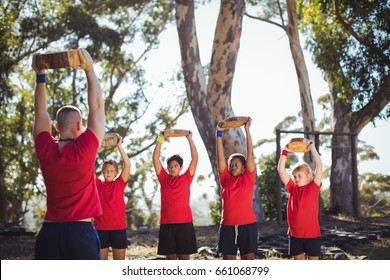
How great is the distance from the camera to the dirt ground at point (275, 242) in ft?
22.8

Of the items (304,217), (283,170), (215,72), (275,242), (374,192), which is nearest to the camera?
(304,217)

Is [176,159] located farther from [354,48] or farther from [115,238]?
[354,48]

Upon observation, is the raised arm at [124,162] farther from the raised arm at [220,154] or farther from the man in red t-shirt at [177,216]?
the raised arm at [220,154]

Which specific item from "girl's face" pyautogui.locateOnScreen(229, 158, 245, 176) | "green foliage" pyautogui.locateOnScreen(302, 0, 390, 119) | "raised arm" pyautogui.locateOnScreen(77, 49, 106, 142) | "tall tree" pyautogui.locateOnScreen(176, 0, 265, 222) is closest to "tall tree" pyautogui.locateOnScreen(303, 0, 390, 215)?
"green foliage" pyautogui.locateOnScreen(302, 0, 390, 119)

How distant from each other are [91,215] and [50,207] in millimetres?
220

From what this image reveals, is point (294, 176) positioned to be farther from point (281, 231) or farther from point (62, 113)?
point (281, 231)

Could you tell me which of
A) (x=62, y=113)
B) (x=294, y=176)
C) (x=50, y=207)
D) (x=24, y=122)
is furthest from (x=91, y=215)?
(x=24, y=122)

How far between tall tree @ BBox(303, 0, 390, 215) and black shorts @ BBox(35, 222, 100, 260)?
30.2 ft

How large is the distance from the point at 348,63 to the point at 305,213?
858cm

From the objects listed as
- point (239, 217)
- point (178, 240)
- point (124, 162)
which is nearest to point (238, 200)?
point (239, 217)

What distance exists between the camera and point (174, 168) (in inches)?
224

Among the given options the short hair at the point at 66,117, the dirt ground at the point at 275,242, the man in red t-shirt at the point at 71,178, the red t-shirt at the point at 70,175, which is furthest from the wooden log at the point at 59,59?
the dirt ground at the point at 275,242

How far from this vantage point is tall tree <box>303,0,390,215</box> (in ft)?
40.9

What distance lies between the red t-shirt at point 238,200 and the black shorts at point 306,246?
0.43 m
